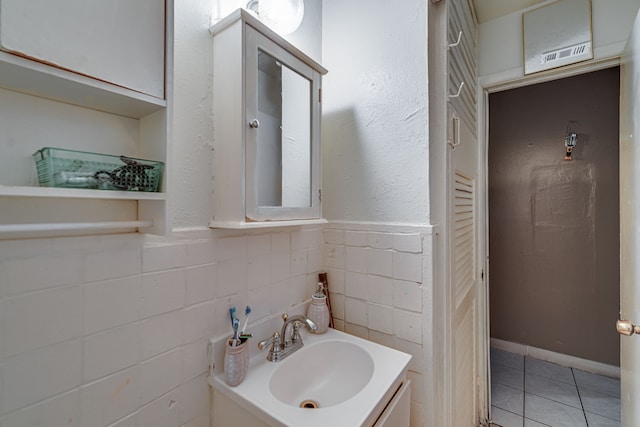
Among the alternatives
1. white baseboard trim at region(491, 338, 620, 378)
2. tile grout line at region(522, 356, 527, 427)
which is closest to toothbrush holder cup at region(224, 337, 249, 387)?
tile grout line at region(522, 356, 527, 427)

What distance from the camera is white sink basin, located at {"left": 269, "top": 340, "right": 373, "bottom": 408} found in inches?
35.7

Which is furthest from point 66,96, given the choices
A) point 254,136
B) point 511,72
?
point 511,72

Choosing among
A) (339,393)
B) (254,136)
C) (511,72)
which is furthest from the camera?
(511,72)

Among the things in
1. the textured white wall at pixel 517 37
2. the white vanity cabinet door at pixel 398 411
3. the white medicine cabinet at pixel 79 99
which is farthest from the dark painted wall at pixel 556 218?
the white medicine cabinet at pixel 79 99

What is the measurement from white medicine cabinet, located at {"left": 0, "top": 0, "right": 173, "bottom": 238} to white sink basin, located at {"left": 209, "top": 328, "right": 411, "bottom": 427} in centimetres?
52

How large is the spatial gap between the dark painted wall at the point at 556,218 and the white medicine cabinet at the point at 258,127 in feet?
7.04

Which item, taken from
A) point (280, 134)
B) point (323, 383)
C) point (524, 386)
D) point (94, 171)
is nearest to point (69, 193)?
point (94, 171)

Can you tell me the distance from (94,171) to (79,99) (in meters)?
0.16

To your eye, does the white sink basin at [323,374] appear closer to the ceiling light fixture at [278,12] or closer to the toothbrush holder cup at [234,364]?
the toothbrush holder cup at [234,364]

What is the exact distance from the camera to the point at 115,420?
66 cm

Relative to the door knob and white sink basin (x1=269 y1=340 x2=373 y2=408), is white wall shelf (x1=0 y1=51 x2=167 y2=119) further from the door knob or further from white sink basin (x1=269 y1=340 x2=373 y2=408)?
the door knob

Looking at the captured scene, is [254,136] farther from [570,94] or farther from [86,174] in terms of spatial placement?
[570,94]

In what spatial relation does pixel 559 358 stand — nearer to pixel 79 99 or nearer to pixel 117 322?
pixel 117 322

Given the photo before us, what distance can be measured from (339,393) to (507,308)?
2167mm
